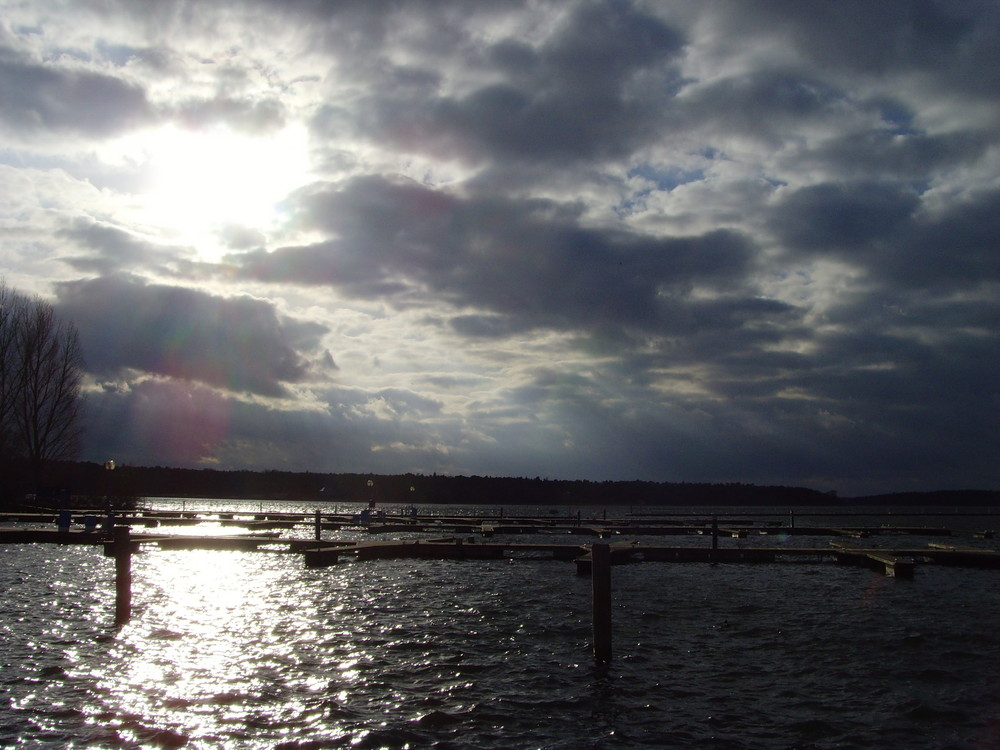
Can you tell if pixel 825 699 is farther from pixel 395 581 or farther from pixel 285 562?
pixel 285 562

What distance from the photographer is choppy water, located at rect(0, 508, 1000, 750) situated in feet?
39.4

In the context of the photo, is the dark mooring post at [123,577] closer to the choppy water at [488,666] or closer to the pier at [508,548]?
the pier at [508,548]

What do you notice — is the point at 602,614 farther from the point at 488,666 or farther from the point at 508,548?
the point at 508,548

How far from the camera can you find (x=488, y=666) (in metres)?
16.1

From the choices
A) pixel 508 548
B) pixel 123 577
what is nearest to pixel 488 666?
pixel 123 577

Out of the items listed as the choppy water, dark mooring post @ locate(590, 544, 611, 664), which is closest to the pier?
dark mooring post @ locate(590, 544, 611, 664)

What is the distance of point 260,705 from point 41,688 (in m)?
4.47

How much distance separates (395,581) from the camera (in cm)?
2972

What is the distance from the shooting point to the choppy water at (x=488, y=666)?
1202cm

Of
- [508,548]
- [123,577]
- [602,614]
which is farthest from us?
[508,548]

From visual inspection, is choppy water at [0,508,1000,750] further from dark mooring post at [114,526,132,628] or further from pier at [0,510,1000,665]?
pier at [0,510,1000,665]

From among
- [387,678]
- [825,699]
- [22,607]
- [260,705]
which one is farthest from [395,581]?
[825,699]

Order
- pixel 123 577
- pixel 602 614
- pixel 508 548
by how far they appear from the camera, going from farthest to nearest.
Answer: pixel 508 548
pixel 123 577
pixel 602 614

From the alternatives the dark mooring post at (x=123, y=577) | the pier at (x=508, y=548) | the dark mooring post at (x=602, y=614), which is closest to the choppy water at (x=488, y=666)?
the dark mooring post at (x=602, y=614)
